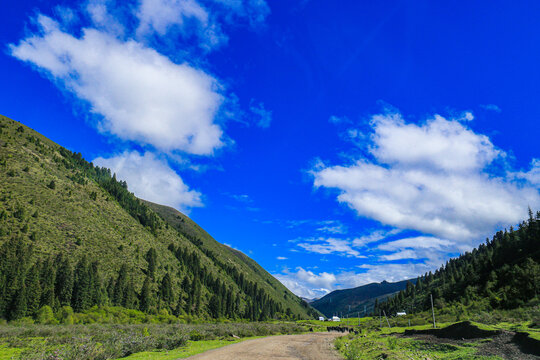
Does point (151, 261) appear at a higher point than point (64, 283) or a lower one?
higher

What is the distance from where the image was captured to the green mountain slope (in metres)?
74.4

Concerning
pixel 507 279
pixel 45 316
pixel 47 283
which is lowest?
pixel 45 316

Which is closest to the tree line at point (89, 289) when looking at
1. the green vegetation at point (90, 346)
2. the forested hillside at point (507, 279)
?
the green vegetation at point (90, 346)

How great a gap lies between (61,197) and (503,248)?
148m

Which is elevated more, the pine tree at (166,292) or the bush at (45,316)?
the pine tree at (166,292)

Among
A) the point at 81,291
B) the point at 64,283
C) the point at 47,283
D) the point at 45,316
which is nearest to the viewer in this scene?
the point at 45,316

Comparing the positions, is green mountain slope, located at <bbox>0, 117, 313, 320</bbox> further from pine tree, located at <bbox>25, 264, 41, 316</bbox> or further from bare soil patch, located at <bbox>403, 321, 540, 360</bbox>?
bare soil patch, located at <bbox>403, 321, 540, 360</bbox>

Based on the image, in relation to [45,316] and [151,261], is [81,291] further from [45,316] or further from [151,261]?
[151,261]

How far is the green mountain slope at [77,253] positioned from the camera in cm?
7438

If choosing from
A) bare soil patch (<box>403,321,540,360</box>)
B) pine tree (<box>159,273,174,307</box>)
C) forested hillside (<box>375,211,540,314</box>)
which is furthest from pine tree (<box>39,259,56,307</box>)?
forested hillside (<box>375,211,540,314</box>)

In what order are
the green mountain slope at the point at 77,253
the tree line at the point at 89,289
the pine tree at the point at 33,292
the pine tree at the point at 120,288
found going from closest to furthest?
1. the pine tree at the point at 33,292
2. the tree line at the point at 89,289
3. the green mountain slope at the point at 77,253
4. the pine tree at the point at 120,288

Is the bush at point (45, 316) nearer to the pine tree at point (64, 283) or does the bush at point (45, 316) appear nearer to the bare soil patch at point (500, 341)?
the pine tree at point (64, 283)

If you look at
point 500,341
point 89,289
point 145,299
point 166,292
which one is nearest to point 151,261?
point 166,292

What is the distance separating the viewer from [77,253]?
A: 304 ft
